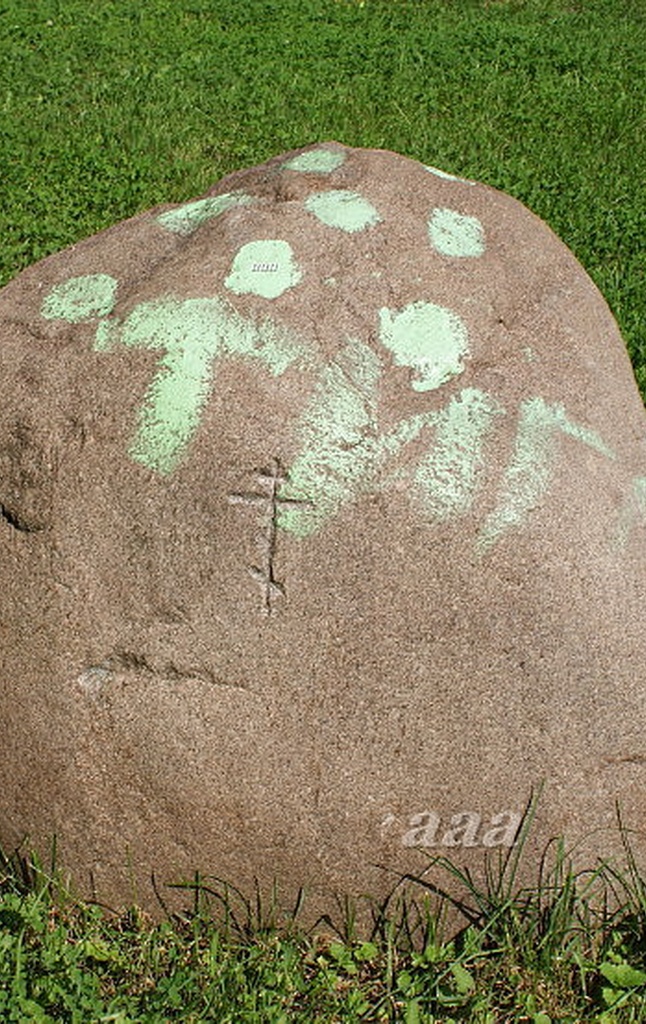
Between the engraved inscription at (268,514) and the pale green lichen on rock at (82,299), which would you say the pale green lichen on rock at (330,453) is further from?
the pale green lichen on rock at (82,299)

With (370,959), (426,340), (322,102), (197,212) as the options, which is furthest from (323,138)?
(370,959)

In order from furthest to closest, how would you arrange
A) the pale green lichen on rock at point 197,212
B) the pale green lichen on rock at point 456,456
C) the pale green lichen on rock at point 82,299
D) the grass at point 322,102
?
1. the grass at point 322,102
2. the pale green lichen on rock at point 197,212
3. the pale green lichen on rock at point 82,299
4. the pale green lichen on rock at point 456,456

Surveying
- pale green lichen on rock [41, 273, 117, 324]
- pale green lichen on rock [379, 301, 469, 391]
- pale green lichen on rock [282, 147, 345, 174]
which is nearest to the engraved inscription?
pale green lichen on rock [379, 301, 469, 391]

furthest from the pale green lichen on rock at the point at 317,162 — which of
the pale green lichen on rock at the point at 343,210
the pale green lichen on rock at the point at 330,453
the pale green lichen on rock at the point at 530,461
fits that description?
the pale green lichen on rock at the point at 530,461

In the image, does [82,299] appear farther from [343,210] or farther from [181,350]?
[343,210]

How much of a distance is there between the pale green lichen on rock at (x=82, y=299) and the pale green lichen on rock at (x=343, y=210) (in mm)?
456

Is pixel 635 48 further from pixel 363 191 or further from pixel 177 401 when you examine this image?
pixel 177 401

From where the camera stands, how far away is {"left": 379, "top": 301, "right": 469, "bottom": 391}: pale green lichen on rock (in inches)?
101

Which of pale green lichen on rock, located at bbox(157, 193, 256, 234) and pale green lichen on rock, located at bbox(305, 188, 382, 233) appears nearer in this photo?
pale green lichen on rock, located at bbox(305, 188, 382, 233)

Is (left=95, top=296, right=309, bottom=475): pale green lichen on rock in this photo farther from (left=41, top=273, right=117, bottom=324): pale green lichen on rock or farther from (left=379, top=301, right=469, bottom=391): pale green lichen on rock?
(left=379, top=301, right=469, bottom=391): pale green lichen on rock

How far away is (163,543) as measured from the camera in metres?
2.49

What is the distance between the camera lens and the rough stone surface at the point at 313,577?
2.45m

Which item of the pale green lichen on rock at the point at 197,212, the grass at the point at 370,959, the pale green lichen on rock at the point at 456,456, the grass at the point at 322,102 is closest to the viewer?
the pale green lichen on rock at the point at 456,456

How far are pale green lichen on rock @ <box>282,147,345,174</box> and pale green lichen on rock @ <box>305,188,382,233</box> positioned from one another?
14 cm
